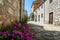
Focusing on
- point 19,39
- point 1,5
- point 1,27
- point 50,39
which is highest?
point 1,5

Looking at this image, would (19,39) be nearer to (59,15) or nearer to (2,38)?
(2,38)

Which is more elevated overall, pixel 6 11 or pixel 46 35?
pixel 6 11

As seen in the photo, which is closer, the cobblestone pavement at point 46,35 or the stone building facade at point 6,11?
the stone building facade at point 6,11

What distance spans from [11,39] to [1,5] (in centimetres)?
83

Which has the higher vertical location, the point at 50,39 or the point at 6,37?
the point at 6,37

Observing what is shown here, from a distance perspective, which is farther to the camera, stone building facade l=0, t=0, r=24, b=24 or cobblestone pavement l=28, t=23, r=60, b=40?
cobblestone pavement l=28, t=23, r=60, b=40

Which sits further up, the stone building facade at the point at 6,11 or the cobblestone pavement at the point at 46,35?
the stone building facade at the point at 6,11

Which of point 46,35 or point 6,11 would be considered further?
point 46,35

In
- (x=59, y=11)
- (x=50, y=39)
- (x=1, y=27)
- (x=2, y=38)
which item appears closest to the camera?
(x=2, y=38)

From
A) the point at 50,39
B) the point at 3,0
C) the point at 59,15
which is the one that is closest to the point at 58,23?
the point at 59,15

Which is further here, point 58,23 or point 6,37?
point 58,23

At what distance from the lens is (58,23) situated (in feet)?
38.8

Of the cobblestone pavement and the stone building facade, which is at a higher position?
the stone building facade

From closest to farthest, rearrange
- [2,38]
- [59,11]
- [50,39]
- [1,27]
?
[2,38] < [1,27] < [50,39] < [59,11]
